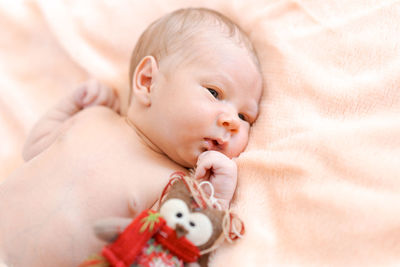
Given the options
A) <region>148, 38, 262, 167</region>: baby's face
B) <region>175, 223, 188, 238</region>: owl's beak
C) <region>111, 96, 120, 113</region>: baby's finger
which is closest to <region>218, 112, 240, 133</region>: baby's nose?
<region>148, 38, 262, 167</region>: baby's face

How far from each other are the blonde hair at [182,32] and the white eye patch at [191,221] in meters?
0.54

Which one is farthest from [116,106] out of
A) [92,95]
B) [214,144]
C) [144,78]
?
[214,144]

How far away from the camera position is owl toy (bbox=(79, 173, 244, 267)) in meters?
0.82

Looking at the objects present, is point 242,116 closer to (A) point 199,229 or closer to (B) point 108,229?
(A) point 199,229

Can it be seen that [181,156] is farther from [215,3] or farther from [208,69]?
[215,3]

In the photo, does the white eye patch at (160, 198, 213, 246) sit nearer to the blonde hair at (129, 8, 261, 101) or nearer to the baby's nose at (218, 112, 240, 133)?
the baby's nose at (218, 112, 240, 133)

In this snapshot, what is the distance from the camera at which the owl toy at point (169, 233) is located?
2.70 feet

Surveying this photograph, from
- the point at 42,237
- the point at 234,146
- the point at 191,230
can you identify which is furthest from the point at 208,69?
the point at 42,237

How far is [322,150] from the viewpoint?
1.03 metres

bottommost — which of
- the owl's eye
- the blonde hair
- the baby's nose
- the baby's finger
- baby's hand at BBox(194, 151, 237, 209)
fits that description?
the baby's finger

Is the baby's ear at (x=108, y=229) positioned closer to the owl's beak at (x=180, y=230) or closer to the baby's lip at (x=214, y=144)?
the owl's beak at (x=180, y=230)

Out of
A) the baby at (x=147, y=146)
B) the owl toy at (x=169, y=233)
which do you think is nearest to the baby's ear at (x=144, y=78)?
the baby at (x=147, y=146)

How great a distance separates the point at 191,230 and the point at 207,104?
15.4 inches

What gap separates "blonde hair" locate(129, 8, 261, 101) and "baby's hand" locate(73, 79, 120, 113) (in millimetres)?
216
